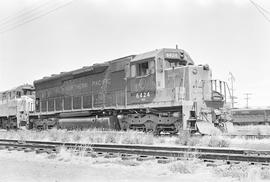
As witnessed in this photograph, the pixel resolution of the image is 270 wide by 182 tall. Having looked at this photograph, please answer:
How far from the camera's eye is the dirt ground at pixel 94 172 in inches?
257

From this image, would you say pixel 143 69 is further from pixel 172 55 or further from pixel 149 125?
pixel 149 125

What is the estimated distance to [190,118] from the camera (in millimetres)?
13727

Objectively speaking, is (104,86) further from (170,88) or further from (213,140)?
(213,140)

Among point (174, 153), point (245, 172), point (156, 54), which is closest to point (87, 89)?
point (156, 54)

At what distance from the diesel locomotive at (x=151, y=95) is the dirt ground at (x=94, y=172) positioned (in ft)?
18.2

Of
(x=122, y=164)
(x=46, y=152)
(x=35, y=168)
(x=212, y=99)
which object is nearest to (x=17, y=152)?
(x=46, y=152)

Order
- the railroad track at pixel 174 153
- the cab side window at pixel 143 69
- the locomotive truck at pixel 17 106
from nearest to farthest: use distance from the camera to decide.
A: the railroad track at pixel 174 153 < the cab side window at pixel 143 69 < the locomotive truck at pixel 17 106

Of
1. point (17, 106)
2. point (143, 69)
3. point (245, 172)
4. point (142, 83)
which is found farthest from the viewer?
point (17, 106)

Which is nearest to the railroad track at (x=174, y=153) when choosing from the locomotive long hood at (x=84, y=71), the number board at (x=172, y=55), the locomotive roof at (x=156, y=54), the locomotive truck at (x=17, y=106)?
the locomotive roof at (x=156, y=54)

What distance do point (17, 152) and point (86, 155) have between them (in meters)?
3.34

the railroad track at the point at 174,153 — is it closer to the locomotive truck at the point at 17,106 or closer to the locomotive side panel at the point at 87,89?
the locomotive side panel at the point at 87,89

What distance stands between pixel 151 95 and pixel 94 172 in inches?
314

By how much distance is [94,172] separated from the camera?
7.30 m

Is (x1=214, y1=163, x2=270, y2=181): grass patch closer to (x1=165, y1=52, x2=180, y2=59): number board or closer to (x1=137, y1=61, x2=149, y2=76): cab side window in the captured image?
(x1=165, y1=52, x2=180, y2=59): number board
